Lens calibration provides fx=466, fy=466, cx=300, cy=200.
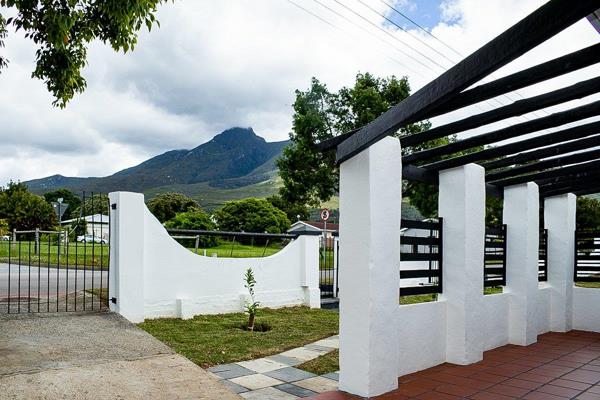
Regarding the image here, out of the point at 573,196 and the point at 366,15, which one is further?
the point at 366,15

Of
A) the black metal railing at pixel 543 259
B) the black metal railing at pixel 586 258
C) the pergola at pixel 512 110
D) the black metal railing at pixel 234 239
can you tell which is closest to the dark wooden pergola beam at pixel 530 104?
the pergola at pixel 512 110

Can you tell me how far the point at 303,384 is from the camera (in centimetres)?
403

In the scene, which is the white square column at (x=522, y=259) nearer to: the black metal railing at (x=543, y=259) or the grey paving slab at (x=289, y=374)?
the black metal railing at (x=543, y=259)

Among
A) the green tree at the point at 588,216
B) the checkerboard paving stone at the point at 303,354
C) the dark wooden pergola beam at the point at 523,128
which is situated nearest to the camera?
the dark wooden pergola beam at the point at 523,128

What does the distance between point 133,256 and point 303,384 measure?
2.73 meters

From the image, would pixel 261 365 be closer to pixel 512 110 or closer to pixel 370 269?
pixel 370 269

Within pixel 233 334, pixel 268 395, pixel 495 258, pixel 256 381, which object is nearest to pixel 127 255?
pixel 233 334

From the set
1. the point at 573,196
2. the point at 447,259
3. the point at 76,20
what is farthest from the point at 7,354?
the point at 573,196

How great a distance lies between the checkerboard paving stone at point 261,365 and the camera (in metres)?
4.41

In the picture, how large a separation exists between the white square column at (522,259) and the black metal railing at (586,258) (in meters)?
1.43

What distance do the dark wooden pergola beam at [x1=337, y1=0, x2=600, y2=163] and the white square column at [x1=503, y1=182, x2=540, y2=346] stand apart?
3.39 metres

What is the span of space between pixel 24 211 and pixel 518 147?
40610 mm

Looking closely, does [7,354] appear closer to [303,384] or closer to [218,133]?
[303,384]

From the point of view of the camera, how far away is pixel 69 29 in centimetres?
482
